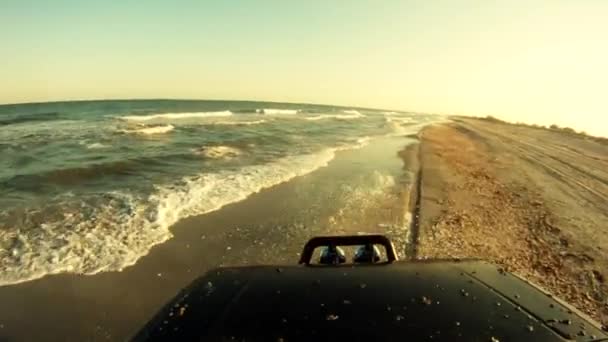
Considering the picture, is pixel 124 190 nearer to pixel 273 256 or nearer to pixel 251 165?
pixel 251 165

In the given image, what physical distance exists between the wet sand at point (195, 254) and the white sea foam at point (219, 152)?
7109mm

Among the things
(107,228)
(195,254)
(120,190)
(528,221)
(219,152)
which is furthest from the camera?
(219,152)

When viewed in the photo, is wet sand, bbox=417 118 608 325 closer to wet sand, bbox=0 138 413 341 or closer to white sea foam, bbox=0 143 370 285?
wet sand, bbox=0 138 413 341

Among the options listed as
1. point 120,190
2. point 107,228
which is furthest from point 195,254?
point 120,190

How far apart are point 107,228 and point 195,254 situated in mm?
2480

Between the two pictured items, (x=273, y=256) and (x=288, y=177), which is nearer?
(x=273, y=256)

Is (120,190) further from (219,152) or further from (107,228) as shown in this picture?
(219,152)

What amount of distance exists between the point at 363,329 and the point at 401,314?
0.24 m

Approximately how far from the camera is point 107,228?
9.21 metres

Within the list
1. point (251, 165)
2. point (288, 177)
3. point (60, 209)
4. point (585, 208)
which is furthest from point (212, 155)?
point (585, 208)

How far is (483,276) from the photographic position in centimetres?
271

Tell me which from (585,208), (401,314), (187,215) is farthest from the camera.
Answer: (585,208)

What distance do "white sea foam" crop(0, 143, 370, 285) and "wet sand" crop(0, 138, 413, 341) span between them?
361mm

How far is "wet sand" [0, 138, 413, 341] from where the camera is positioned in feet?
18.4
